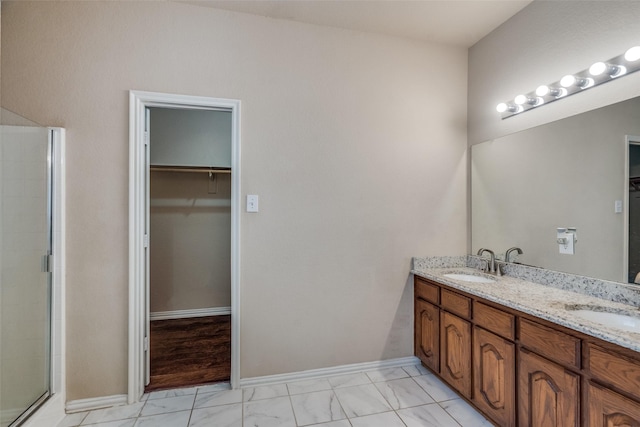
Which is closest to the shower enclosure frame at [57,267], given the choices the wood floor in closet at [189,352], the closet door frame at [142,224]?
the closet door frame at [142,224]

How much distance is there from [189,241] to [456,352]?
9.48 feet

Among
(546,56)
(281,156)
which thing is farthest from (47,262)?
(546,56)

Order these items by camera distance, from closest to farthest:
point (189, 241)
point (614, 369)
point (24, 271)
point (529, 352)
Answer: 1. point (614, 369)
2. point (529, 352)
3. point (24, 271)
4. point (189, 241)

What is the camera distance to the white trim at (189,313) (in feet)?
11.1

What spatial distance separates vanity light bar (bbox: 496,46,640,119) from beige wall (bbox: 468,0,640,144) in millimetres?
36

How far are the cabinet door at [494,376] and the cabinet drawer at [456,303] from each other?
119 mm

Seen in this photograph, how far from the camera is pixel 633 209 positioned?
1.53 metres

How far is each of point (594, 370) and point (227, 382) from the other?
2103mm

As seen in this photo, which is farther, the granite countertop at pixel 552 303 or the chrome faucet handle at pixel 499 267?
the chrome faucet handle at pixel 499 267

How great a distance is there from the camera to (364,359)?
2.35m

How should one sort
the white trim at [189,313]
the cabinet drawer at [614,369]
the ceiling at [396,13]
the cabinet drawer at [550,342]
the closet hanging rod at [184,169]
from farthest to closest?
the white trim at [189,313]
the closet hanging rod at [184,169]
the ceiling at [396,13]
the cabinet drawer at [550,342]
the cabinet drawer at [614,369]

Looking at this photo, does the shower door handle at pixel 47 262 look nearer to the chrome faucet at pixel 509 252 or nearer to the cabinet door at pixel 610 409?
the cabinet door at pixel 610 409

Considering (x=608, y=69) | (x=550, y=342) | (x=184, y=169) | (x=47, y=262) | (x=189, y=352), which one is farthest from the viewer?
→ (x=184, y=169)

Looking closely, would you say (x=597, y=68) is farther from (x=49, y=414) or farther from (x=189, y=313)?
(x=189, y=313)
